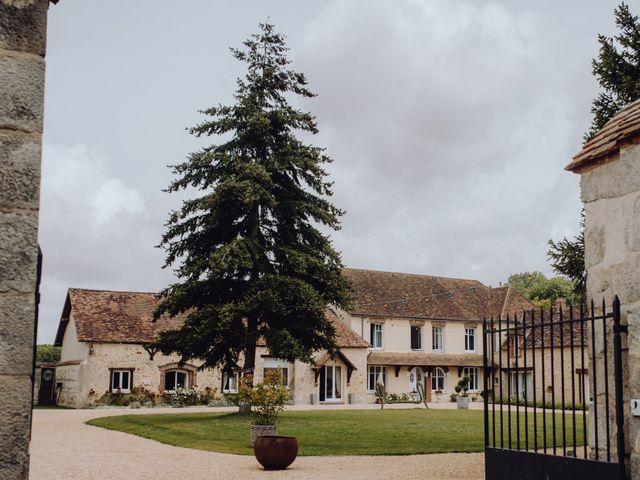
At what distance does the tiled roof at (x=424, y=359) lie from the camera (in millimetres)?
40781

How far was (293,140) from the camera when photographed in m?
25.5

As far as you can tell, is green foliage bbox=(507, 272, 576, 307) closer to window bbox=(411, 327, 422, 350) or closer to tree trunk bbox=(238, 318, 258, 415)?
window bbox=(411, 327, 422, 350)

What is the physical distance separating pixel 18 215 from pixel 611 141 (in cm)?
600

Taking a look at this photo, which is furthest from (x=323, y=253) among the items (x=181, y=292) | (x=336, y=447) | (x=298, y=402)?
(x=298, y=402)

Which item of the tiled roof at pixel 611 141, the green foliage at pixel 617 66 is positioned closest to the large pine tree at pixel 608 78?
the green foliage at pixel 617 66

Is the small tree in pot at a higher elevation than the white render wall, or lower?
lower

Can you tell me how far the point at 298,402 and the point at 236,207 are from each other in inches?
595

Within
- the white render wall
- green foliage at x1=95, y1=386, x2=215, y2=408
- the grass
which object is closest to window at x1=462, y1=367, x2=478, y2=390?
the white render wall

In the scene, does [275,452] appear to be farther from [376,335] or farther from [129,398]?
[376,335]

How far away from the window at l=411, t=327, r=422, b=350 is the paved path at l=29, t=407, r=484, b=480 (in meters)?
27.4

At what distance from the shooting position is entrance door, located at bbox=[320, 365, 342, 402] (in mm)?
38156

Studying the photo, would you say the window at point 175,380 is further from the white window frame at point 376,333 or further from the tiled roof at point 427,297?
the white window frame at point 376,333

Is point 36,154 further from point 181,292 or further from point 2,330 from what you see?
point 181,292

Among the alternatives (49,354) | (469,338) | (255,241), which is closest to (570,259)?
(255,241)
